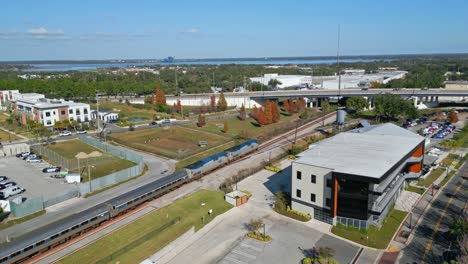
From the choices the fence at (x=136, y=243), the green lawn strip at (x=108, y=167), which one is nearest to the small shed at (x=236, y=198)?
the fence at (x=136, y=243)

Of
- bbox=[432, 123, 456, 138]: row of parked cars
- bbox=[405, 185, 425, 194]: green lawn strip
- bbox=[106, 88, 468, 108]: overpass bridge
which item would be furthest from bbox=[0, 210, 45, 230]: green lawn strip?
bbox=[106, 88, 468, 108]: overpass bridge

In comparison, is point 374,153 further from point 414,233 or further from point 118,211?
point 118,211

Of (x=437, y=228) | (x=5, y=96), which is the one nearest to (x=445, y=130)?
(x=437, y=228)

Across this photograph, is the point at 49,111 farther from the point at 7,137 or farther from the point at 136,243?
the point at 136,243

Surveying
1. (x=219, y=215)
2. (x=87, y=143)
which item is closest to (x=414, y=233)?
(x=219, y=215)

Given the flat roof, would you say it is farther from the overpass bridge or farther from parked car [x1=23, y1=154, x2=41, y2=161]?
the overpass bridge
